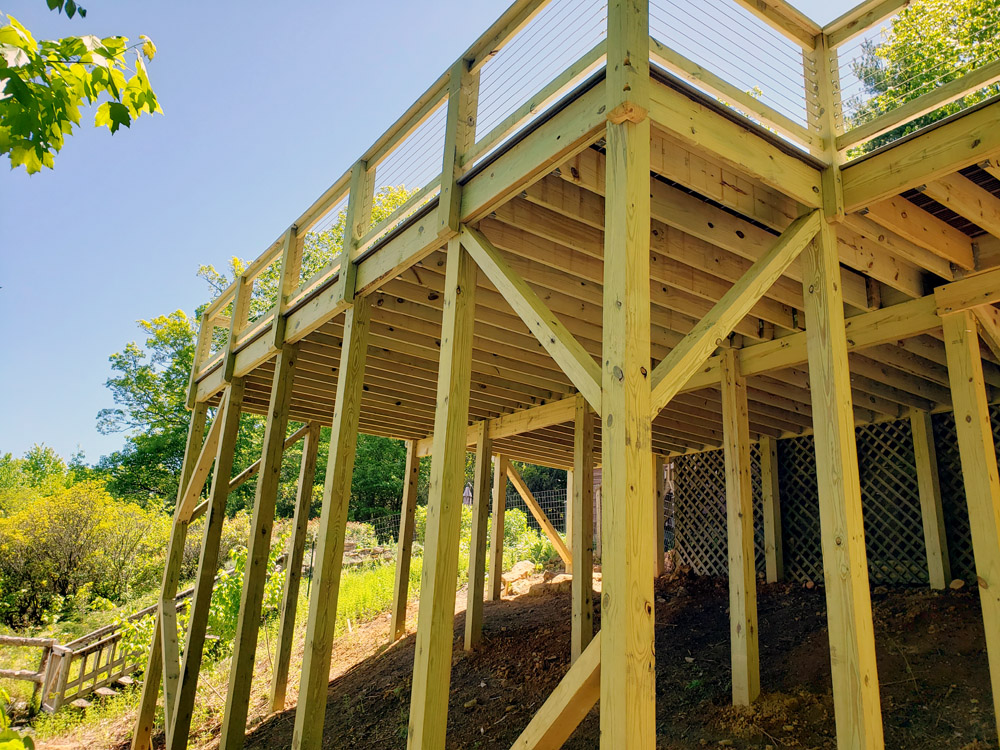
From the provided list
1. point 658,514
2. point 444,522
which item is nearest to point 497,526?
point 658,514

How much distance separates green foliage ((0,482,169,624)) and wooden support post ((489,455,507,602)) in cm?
835

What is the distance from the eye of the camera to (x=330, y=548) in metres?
3.85

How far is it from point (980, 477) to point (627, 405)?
273 centimetres

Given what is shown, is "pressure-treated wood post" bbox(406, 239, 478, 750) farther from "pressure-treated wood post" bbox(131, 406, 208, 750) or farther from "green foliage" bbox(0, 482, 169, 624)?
"green foliage" bbox(0, 482, 169, 624)

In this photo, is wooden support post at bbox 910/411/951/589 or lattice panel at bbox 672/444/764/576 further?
lattice panel at bbox 672/444/764/576

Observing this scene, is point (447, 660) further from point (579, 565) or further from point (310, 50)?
point (310, 50)

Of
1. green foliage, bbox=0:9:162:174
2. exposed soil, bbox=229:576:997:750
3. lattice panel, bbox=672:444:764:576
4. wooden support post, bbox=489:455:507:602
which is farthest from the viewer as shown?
lattice panel, bbox=672:444:764:576

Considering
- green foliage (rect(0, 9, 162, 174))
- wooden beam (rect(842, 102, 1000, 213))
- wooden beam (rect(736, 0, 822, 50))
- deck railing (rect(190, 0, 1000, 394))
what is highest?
wooden beam (rect(736, 0, 822, 50))

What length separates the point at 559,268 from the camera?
4004 mm

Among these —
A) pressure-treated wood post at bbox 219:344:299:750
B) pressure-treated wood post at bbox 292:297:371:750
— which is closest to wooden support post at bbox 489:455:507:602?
pressure-treated wood post at bbox 219:344:299:750

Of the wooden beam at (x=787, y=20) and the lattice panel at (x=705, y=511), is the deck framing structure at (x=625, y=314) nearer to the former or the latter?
the wooden beam at (x=787, y=20)

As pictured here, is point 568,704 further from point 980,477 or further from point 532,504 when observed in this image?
point 532,504

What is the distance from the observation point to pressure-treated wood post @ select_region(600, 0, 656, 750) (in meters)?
2.00

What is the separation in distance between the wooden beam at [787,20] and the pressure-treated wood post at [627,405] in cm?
93
